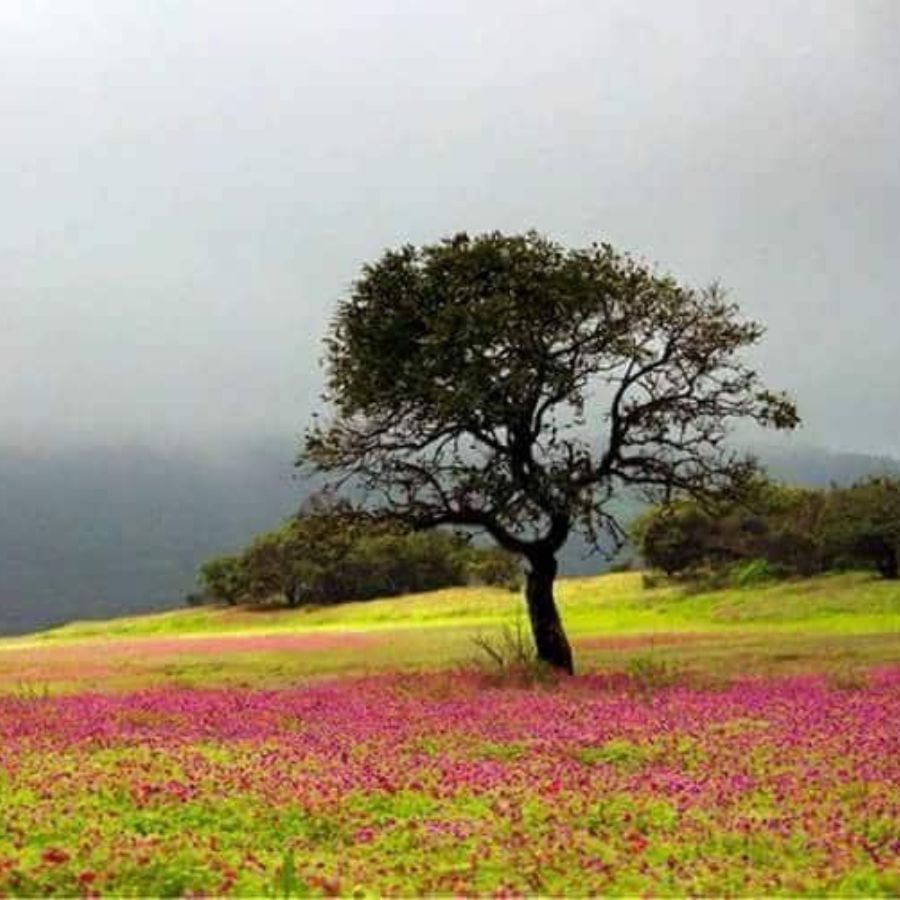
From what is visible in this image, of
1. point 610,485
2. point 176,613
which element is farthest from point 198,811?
point 176,613

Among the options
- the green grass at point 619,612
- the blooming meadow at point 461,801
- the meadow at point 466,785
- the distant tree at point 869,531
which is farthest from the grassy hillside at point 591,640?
the blooming meadow at point 461,801

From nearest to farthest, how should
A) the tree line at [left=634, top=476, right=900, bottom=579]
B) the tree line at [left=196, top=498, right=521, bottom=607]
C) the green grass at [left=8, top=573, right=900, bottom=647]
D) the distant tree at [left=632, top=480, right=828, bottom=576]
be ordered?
the green grass at [left=8, top=573, right=900, bottom=647]
the tree line at [left=634, top=476, right=900, bottom=579]
the distant tree at [left=632, top=480, right=828, bottom=576]
the tree line at [left=196, top=498, right=521, bottom=607]

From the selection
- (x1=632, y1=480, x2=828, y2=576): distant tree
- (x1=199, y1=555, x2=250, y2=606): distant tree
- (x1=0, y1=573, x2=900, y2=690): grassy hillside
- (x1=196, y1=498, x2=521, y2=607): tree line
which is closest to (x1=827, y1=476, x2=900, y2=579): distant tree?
(x1=632, y1=480, x2=828, y2=576): distant tree

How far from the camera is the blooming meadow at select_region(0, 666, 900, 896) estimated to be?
12.7 m

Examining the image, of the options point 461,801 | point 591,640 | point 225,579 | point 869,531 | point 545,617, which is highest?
point 225,579

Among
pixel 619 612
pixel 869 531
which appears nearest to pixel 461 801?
pixel 619 612

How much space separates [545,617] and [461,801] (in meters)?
22.7

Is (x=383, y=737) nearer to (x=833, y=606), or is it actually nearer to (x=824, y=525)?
(x=833, y=606)

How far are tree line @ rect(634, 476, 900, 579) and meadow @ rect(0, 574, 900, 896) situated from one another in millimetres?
59433

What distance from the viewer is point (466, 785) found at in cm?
1716

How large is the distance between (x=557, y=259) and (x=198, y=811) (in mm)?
26358

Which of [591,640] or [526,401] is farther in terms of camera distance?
[591,640]

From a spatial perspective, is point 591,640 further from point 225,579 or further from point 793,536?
point 225,579

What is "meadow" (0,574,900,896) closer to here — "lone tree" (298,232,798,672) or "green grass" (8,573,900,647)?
"lone tree" (298,232,798,672)
